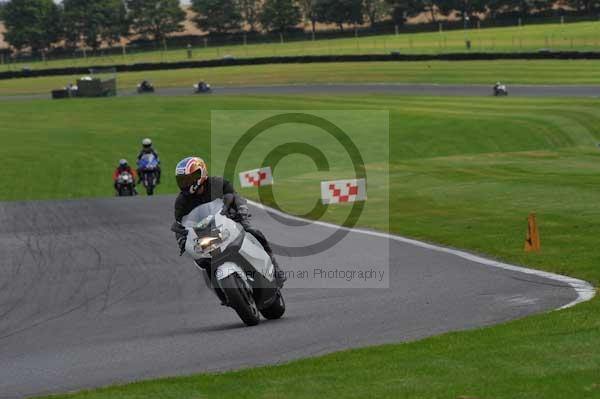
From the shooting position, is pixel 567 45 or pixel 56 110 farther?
pixel 567 45

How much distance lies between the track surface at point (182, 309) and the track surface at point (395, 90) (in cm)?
4208

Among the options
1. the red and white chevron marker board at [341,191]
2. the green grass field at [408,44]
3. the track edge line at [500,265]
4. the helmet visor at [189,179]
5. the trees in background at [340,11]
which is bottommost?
the green grass field at [408,44]

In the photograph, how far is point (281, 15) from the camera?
431ft

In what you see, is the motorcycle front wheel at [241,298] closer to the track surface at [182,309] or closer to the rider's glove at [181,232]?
the track surface at [182,309]

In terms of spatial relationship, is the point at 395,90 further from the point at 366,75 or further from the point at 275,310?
the point at 275,310

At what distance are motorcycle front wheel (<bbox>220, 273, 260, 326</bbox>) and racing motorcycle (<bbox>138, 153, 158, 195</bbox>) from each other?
2108 centimetres

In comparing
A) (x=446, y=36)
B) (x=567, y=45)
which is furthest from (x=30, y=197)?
(x=446, y=36)

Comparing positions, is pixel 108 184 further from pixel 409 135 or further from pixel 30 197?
pixel 409 135

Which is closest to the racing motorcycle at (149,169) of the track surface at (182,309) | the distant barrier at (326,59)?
the track surface at (182,309)

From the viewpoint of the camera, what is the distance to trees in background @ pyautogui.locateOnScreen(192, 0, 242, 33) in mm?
141000

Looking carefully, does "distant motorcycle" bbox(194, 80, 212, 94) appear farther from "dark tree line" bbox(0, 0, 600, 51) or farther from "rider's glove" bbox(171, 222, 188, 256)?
"dark tree line" bbox(0, 0, 600, 51)

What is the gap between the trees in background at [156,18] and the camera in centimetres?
14138

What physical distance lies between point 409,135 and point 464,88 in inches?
710

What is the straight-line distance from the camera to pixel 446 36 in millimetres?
107688
